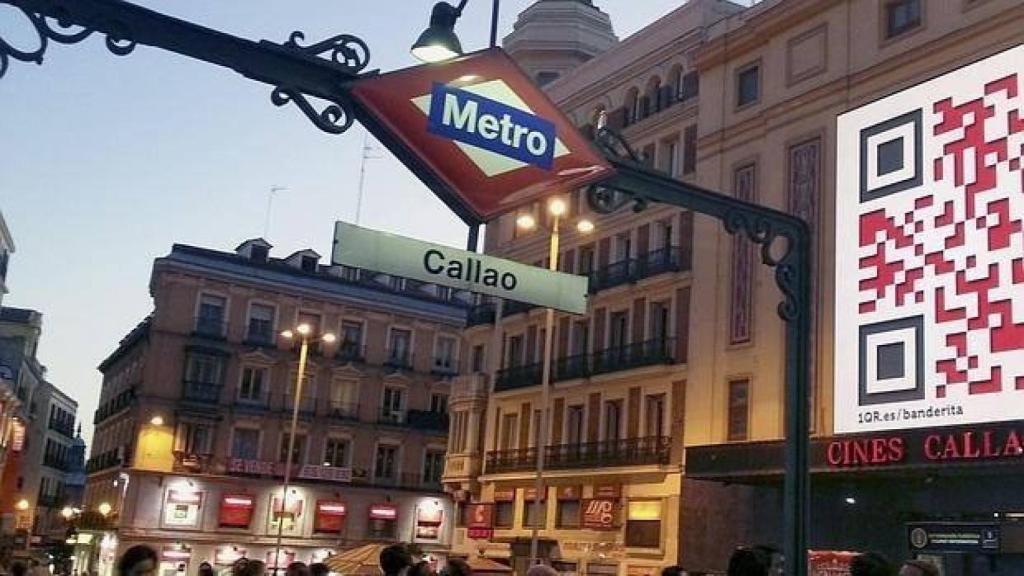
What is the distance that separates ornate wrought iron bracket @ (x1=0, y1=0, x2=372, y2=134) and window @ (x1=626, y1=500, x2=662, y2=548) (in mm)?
26627

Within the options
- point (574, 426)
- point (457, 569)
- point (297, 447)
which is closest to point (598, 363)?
point (574, 426)

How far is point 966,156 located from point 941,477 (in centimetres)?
655

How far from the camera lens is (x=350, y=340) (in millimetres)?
60375

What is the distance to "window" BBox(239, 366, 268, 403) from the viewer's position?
5703 cm

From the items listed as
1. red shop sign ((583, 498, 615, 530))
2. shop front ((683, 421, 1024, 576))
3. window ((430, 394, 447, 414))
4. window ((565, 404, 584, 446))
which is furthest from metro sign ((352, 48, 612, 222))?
window ((430, 394, 447, 414))

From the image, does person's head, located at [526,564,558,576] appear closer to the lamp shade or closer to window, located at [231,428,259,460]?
the lamp shade

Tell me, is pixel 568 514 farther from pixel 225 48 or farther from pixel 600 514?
pixel 225 48

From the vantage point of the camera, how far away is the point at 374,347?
6088 cm

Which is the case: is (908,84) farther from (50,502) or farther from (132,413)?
(50,502)

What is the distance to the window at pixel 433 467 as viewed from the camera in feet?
199

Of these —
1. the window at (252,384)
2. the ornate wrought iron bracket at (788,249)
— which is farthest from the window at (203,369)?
the ornate wrought iron bracket at (788,249)

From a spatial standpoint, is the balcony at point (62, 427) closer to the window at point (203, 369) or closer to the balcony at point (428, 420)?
the window at point (203, 369)

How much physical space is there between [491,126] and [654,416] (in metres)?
27.0

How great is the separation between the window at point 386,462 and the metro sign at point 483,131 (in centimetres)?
5261
